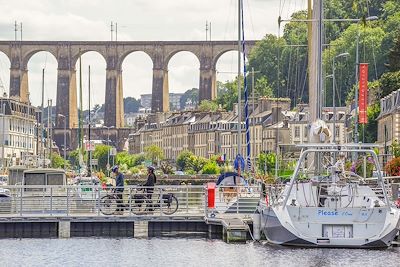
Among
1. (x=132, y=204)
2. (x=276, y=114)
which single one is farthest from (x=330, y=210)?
(x=276, y=114)

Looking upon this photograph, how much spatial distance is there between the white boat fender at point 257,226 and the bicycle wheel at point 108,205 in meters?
5.78

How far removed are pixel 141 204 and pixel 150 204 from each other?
31 cm

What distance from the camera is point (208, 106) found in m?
190

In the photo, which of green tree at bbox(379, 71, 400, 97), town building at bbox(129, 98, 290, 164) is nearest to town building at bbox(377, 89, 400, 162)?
green tree at bbox(379, 71, 400, 97)

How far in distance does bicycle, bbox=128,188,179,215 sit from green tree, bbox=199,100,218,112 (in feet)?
428

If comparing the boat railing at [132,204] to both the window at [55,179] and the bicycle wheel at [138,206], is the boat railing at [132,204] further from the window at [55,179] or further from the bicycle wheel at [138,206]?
the window at [55,179]

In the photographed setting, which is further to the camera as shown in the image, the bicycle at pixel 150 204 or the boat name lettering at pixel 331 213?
the bicycle at pixel 150 204

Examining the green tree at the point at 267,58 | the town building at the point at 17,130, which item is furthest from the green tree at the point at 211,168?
the green tree at the point at 267,58

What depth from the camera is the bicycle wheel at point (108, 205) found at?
49.2 metres

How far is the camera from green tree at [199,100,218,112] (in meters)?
185

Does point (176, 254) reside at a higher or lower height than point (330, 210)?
lower

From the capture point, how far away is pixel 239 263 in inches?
1501

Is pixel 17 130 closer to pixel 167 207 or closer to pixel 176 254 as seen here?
pixel 167 207

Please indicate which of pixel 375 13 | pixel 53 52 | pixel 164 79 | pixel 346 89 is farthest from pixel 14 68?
pixel 346 89
